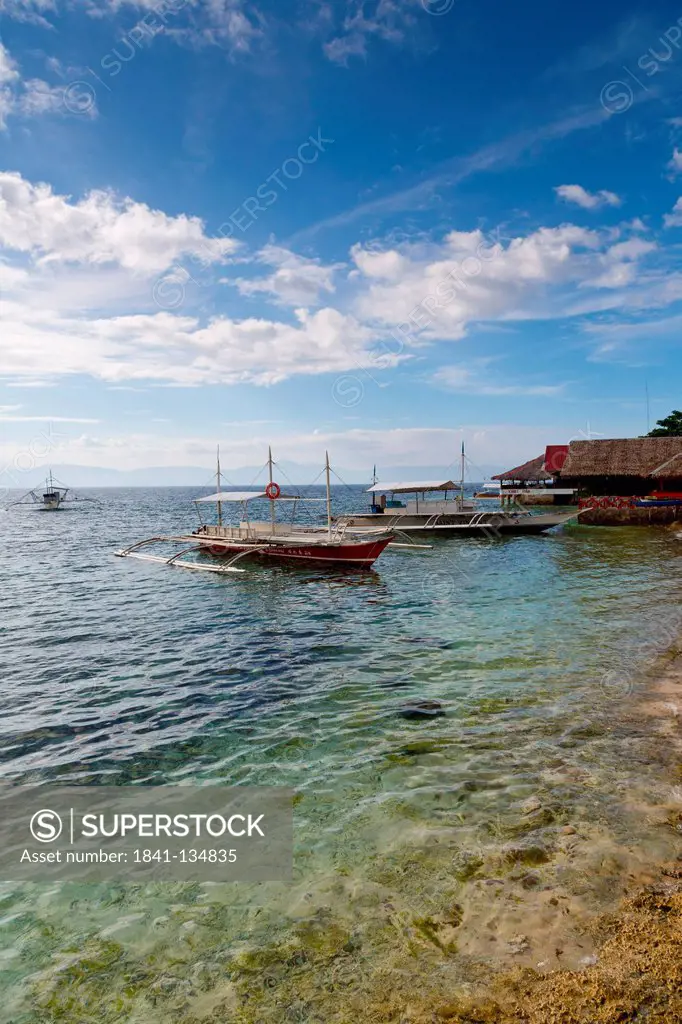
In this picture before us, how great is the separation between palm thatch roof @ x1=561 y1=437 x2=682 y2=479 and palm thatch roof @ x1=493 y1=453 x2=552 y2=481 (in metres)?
5.94

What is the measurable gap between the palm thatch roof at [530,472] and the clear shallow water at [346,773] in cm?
4922

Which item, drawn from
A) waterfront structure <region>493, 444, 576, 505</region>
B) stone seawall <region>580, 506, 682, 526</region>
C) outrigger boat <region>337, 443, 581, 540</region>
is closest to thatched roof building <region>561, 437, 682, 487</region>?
waterfront structure <region>493, 444, 576, 505</region>

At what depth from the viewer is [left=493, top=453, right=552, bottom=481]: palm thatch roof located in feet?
220

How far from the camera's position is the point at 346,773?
8.33 metres

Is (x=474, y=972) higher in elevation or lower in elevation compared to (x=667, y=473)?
lower

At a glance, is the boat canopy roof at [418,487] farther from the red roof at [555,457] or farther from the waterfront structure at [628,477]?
the red roof at [555,457]

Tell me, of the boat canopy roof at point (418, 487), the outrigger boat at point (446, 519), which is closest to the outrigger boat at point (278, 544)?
the outrigger boat at point (446, 519)

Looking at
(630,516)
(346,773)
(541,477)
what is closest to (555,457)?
(541,477)

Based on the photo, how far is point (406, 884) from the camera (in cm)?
577

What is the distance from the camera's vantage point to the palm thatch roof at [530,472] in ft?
220

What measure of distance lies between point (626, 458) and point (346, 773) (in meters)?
56.7

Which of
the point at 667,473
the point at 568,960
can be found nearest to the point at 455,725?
the point at 568,960

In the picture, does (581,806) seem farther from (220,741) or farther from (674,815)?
(220,741)

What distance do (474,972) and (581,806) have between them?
309cm
